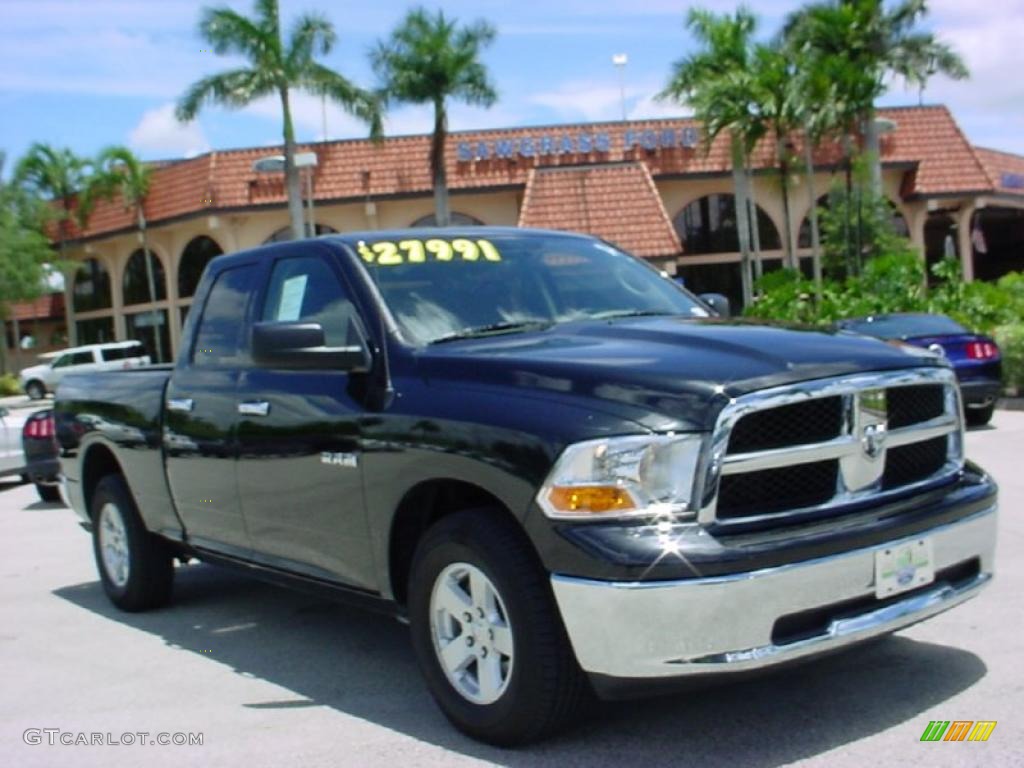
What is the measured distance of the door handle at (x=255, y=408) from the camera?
558 centimetres

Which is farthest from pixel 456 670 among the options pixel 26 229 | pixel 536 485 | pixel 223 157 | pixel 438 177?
pixel 26 229

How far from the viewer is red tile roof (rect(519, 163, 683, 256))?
104ft

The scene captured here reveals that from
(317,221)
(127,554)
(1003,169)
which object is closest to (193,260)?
(317,221)

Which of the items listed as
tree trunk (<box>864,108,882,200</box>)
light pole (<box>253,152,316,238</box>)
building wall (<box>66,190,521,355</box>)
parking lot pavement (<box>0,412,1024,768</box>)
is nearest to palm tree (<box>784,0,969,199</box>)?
tree trunk (<box>864,108,882,200</box>)

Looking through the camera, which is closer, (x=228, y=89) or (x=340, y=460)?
(x=340, y=460)

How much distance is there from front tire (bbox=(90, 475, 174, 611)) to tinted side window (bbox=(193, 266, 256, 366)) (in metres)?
1.25

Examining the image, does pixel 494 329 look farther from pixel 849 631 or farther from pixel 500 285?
pixel 849 631

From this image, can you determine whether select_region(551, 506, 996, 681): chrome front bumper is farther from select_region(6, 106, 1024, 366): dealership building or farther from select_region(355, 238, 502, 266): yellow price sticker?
select_region(6, 106, 1024, 366): dealership building

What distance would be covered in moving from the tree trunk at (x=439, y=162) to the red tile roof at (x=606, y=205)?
239 centimetres

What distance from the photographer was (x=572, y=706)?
422 centimetres

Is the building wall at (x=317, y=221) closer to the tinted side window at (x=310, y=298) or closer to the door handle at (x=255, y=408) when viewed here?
the tinted side window at (x=310, y=298)

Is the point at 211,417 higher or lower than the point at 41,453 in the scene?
higher

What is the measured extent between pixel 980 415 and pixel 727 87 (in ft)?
56.2

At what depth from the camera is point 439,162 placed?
3412cm
